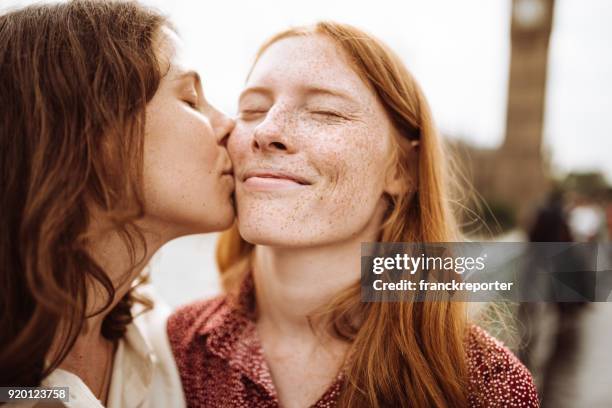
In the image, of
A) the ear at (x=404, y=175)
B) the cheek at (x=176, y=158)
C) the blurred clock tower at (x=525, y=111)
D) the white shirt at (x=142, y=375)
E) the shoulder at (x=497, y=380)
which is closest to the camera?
the shoulder at (x=497, y=380)

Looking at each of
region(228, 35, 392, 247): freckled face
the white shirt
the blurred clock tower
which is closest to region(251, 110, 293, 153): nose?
region(228, 35, 392, 247): freckled face

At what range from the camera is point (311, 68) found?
1.71 metres

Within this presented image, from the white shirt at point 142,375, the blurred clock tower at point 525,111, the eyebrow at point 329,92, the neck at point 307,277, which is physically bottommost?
the white shirt at point 142,375

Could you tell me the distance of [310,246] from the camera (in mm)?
1658

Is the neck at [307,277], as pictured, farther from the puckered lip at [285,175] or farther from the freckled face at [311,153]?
the puckered lip at [285,175]

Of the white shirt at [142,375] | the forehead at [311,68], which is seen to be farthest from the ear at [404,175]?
the white shirt at [142,375]

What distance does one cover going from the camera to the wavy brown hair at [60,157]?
1364mm

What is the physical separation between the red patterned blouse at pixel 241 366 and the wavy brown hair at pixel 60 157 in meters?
0.43

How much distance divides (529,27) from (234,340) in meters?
17.2

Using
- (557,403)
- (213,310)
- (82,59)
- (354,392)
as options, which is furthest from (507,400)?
(557,403)

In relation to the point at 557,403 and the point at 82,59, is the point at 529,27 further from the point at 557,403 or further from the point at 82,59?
the point at 82,59

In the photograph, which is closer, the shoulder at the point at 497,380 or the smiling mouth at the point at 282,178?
the shoulder at the point at 497,380

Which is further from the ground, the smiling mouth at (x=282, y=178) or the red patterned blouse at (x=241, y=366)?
the smiling mouth at (x=282, y=178)

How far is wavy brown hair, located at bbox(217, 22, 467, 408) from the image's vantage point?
1.54m
